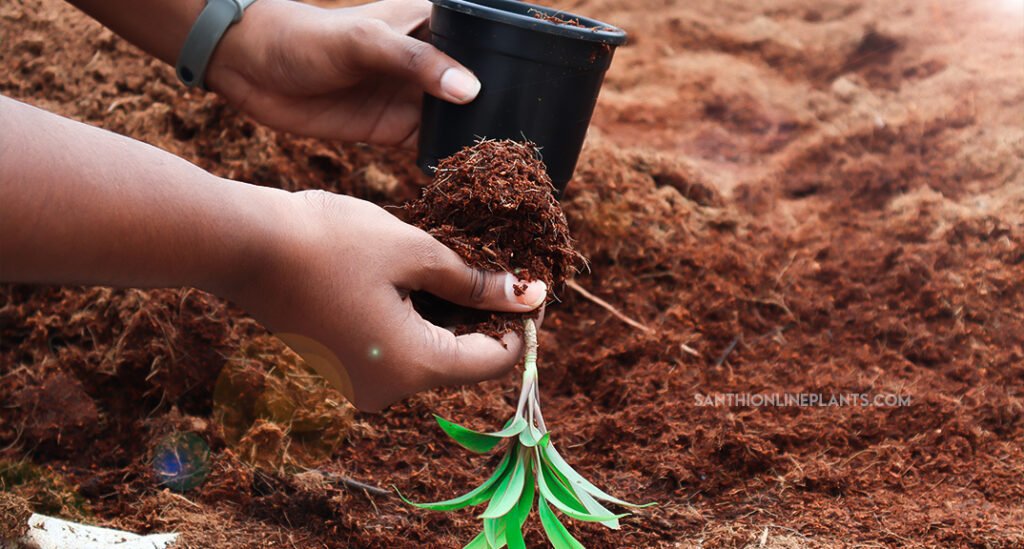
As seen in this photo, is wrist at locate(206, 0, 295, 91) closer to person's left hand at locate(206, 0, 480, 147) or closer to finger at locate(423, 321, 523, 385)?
person's left hand at locate(206, 0, 480, 147)

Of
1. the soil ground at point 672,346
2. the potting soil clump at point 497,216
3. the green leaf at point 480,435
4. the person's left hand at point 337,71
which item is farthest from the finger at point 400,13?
the green leaf at point 480,435

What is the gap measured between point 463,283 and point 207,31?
36.7 inches

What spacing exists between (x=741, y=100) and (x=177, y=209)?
254 cm

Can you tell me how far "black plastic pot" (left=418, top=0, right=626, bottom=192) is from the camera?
5.13 ft

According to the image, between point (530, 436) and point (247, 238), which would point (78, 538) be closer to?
point (247, 238)

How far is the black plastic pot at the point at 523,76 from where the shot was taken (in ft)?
5.13

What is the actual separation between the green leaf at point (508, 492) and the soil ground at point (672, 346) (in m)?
0.26

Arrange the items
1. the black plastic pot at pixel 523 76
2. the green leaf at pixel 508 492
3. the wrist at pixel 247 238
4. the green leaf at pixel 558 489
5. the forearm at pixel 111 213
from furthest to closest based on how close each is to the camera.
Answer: the black plastic pot at pixel 523 76
the green leaf at pixel 558 489
the green leaf at pixel 508 492
the wrist at pixel 247 238
the forearm at pixel 111 213

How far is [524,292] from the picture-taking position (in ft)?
4.90

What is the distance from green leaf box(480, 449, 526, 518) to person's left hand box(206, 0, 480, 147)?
70 cm

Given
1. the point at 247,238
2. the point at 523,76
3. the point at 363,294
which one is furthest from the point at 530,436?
the point at 523,76

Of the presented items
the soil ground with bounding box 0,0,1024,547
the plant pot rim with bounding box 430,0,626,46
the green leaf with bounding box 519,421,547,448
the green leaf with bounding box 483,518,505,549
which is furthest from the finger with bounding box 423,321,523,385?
the plant pot rim with bounding box 430,0,626,46

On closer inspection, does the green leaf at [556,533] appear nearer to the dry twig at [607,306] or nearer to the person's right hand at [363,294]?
the person's right hand at [363,294]

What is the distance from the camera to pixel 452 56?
66.4 inches
